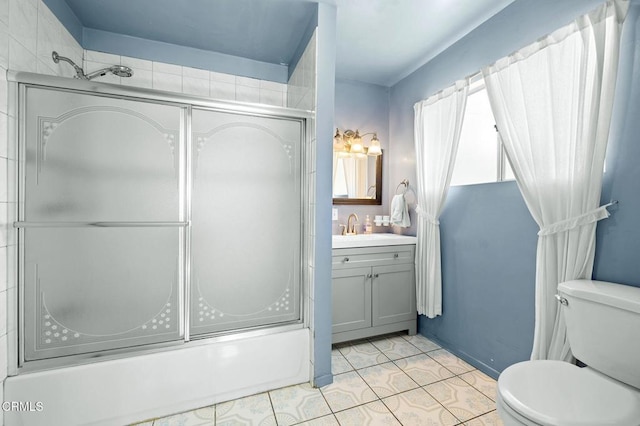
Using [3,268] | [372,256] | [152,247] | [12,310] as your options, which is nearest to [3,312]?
[12,310]

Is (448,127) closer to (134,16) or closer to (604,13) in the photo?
(604,13)

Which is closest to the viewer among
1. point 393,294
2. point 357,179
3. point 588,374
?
point 588,374

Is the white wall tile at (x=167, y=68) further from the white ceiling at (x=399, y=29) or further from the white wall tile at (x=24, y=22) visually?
the white ceiling at (x=399, y=29)

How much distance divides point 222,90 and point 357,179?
1.47 m

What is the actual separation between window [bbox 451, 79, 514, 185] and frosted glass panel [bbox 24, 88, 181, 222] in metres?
2.02

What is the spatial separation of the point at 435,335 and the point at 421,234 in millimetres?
860

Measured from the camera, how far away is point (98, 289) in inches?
55.6

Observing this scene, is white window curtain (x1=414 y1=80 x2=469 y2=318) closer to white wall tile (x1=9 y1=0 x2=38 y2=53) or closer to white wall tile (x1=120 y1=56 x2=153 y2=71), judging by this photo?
white wall tile (x1=120 y1=56 x2=153 y2=71)

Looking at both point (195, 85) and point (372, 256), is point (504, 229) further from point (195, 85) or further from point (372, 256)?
point (195, 85)

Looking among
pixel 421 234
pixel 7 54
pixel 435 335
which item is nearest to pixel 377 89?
pixel 421 234

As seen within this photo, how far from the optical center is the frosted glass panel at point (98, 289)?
4.34ft

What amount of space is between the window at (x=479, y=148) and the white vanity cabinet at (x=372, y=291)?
760 millimetres

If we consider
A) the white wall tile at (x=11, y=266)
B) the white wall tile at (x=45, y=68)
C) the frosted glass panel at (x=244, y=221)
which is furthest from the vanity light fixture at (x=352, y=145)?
the white wall tile at (x=11, y=266)

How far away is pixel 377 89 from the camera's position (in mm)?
2986
